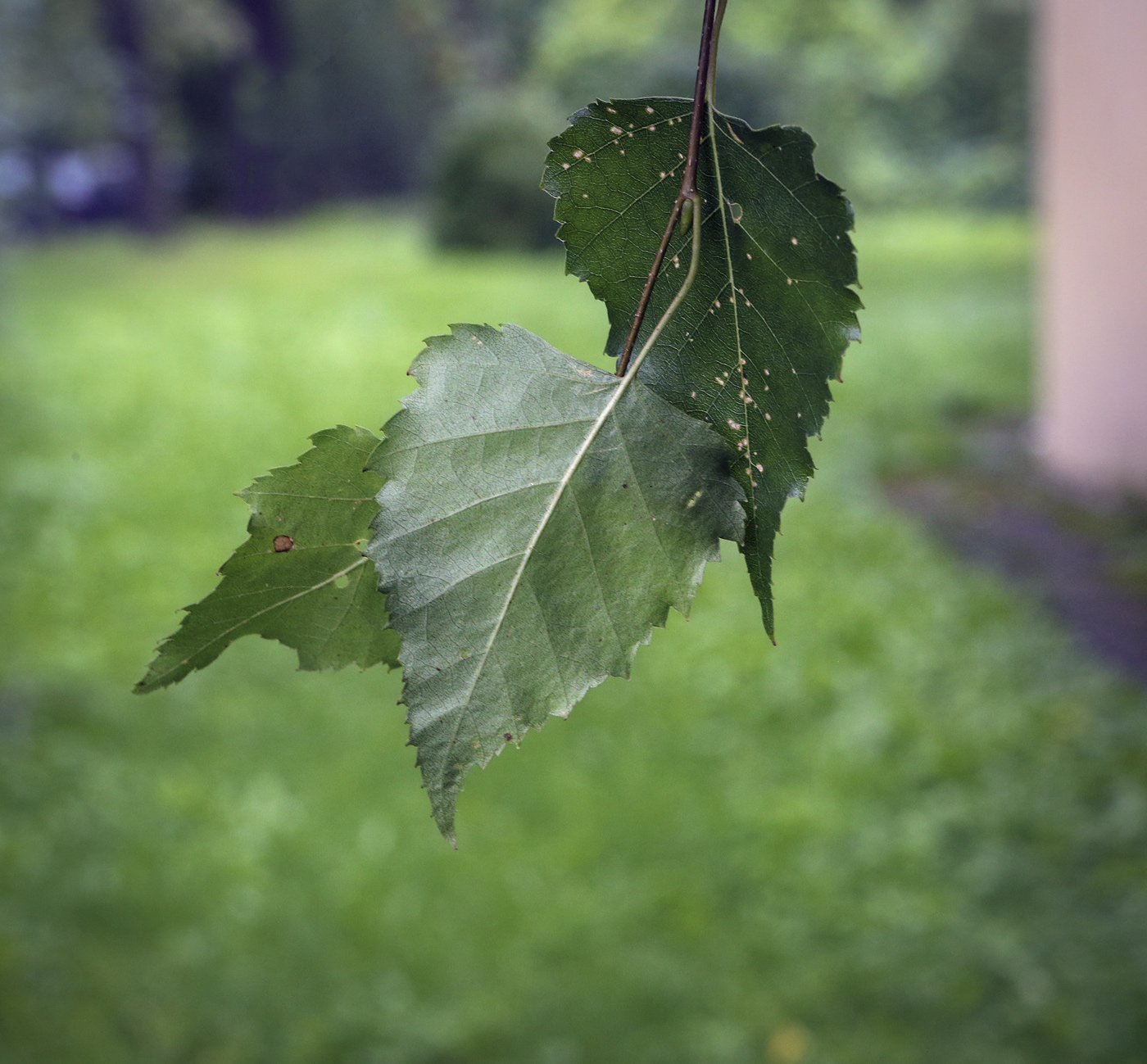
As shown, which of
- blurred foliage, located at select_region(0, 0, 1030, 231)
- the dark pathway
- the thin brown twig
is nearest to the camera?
the thin brown twig

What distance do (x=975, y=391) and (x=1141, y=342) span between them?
1393mm

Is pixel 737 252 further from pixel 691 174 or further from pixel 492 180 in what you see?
pixel 492 180

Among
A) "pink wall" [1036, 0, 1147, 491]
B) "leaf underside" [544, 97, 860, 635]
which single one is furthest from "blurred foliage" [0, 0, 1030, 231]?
"leaf underside" [544, 97, 860, 635]

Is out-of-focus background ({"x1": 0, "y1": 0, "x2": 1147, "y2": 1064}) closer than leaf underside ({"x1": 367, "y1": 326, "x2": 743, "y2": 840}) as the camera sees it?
No

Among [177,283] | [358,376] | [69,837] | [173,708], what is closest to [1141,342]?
[358,376]

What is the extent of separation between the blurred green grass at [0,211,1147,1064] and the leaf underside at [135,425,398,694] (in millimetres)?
1928

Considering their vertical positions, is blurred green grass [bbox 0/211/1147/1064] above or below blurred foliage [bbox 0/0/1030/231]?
below

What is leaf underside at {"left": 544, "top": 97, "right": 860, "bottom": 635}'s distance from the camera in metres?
0.22

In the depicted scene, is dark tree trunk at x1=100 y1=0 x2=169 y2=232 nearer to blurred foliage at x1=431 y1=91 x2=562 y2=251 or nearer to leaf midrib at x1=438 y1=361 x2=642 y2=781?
blurred foliage at x1=431 y1=91 x2=562 y2=251

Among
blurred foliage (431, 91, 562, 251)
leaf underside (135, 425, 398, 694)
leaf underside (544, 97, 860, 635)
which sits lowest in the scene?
blurred foliage (431, 91, 562, 251)

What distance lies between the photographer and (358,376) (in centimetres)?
424

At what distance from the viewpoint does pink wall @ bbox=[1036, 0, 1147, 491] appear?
335cm

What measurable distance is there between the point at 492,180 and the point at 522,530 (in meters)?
5.56

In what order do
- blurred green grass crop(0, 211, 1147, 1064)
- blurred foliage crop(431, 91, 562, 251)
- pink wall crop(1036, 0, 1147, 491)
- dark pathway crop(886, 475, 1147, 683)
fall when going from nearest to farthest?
blurred green grass crop(0, 211, 1147, 1064)
dark pathway crop(886, 475, 1147, 683)
pink wall crop(1036, 0, 1147, 491)
blurred foliage crop(431, 91, 562, 251)
